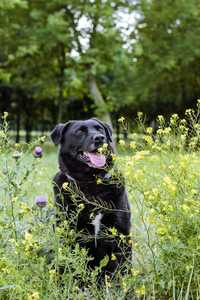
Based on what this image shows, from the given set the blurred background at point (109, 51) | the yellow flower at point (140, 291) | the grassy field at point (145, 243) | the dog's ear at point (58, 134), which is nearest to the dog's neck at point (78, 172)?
the dog's ear at point (58, 134)

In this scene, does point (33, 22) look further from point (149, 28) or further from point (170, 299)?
point (170, 299)

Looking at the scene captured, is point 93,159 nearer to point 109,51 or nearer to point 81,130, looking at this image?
point 81,130

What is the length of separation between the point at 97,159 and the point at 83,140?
9.0 inches

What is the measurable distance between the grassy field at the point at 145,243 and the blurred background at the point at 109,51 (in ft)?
53.3

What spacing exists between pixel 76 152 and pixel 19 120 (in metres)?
22.7

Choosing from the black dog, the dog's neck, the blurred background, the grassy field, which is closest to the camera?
the grassy field

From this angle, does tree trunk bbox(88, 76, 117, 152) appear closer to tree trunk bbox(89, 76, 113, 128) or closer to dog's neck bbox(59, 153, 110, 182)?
tree trunk bbox(89, 76, 113, 128)

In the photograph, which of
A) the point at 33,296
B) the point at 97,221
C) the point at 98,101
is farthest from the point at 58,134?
the point at 98,101

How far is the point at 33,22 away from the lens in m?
21.0

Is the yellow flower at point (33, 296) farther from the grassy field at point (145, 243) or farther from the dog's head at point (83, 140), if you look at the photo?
the dog's head at point (83, 140)

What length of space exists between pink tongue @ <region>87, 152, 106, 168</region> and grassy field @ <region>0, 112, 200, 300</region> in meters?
0.76

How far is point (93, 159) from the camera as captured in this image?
396 centimetres

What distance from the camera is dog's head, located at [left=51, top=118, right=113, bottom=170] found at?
13.1 feet

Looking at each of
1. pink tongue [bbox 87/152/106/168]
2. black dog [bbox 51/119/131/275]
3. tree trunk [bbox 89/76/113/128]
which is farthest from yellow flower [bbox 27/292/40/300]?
tree trunk [bbox 89/76/113/128]
